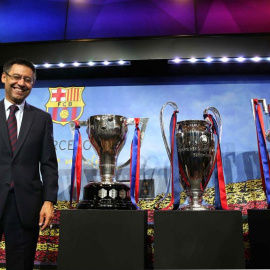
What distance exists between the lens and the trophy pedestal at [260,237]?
4.70 ft

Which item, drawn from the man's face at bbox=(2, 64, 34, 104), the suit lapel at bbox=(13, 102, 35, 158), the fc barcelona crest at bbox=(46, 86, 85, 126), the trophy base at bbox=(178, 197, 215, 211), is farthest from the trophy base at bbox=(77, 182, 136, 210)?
the fc barcelona crest at bbox=(46, 86, 85, 126)

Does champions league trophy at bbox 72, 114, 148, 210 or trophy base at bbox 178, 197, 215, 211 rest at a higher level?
champions league trophy at bbox 72, 114, 148, 210

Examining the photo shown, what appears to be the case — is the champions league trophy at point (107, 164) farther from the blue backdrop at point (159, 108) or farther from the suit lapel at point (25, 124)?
the blue backdrop at point (159, 108)

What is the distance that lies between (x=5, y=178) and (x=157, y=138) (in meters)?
1.15

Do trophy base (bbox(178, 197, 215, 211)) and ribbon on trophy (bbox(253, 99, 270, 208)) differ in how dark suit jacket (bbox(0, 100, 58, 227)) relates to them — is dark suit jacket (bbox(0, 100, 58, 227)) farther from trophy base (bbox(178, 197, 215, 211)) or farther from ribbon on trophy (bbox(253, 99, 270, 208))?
ribbon on trophy (bbox(253, 99, 270, 208))

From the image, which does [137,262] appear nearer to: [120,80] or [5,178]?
[5,178]

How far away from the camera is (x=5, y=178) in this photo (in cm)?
137

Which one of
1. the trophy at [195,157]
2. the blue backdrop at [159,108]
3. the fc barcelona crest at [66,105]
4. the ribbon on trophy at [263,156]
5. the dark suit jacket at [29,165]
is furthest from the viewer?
the fc barcelona crest at [66,105]

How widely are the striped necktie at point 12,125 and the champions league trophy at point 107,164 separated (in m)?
0.36

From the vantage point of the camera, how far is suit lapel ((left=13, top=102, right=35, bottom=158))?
56.2 inches

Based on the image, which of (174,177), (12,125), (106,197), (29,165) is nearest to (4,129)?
(12,125)

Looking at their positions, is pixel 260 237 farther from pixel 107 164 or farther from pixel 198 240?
pixel 107 164

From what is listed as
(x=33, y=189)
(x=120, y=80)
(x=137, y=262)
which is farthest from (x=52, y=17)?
(x=137, y=262)

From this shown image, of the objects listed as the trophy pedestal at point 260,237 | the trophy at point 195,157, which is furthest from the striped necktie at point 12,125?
the trophy pedestal at point 260,237
